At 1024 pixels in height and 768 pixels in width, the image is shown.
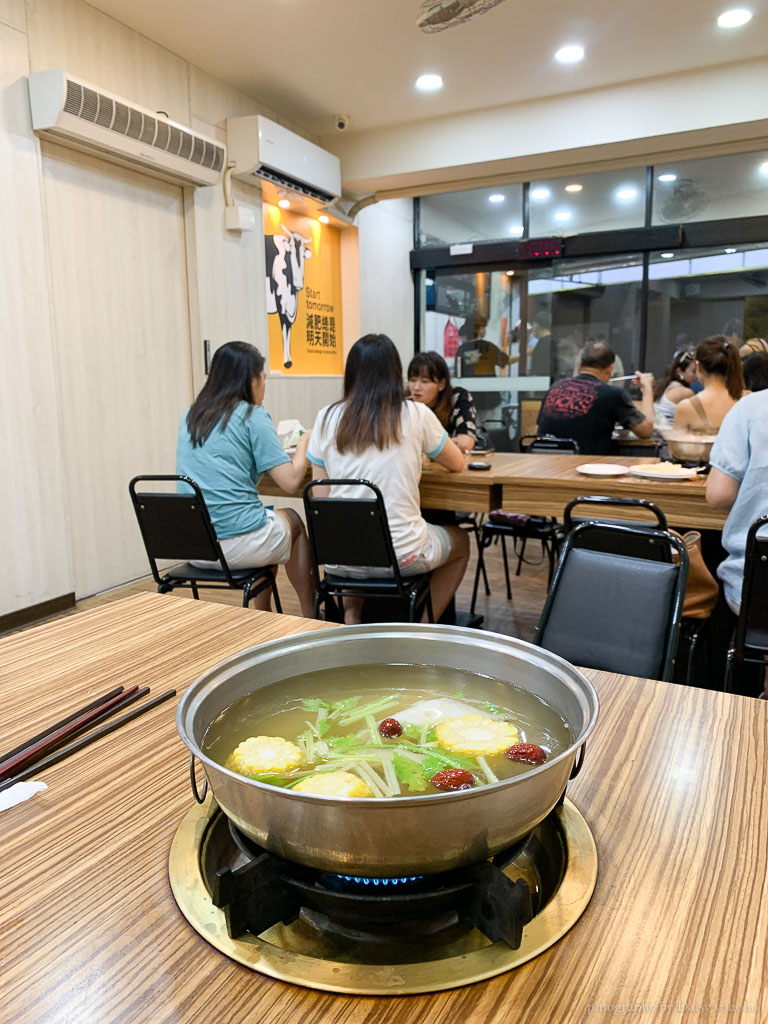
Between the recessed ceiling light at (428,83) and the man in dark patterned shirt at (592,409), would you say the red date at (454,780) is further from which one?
the recessed ceiling light at (428,83)

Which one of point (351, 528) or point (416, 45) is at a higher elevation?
point (416, 45)

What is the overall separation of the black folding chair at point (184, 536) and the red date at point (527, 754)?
195cm

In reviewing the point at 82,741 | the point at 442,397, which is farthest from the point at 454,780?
the point at 442,397

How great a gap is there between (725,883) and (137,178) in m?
4.56

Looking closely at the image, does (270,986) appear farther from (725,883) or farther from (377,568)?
(377,568)

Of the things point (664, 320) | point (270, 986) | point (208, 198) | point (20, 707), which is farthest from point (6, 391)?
point (664, 320)

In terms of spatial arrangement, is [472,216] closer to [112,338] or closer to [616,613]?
[112,338]

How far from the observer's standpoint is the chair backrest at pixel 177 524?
2516 millimetres

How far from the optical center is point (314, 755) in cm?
69

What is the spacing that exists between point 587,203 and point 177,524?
5.44 meters

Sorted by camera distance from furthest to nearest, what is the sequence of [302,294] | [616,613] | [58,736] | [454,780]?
[302,294]
[616,613]
[58,736]
[454,780]

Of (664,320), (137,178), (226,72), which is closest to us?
(137,178)

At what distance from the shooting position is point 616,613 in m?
1.47

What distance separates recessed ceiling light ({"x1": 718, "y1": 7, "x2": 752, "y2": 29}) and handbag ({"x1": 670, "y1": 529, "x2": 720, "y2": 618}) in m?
3.40
